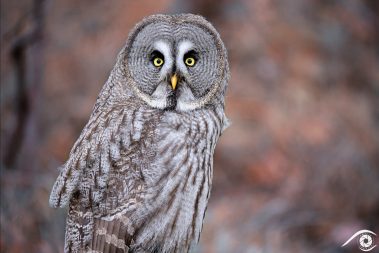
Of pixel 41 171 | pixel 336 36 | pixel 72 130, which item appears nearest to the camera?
pixel 41 171

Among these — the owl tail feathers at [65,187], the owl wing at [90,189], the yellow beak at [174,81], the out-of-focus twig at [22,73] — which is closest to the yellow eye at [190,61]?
the yellow beak at [174,81]

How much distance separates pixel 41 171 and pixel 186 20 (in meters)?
4.10

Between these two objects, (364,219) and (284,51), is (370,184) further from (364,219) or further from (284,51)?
(284,51)

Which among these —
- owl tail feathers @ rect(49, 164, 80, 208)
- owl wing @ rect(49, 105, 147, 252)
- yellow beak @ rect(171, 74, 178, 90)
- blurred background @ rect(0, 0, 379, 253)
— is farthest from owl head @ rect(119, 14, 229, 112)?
blurred background @ rect(0, 0, 379, 253)

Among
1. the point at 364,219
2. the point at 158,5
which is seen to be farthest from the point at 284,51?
the point at 364,219

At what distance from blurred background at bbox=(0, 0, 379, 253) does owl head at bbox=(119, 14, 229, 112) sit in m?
2.75

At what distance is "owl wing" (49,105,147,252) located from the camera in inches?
158

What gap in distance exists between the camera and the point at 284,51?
10008 mm

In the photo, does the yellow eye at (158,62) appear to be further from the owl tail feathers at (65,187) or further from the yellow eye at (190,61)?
the owl tail feathers at (65,187)

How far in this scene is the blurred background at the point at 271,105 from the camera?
8.16 metres

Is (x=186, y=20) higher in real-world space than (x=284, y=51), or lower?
lower

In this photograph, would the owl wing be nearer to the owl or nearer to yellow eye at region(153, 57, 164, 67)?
the owl

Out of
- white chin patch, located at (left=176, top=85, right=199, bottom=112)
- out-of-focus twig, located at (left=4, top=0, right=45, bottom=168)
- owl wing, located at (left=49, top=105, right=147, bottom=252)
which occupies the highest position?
out-of-focus twig, located at (left=4, top=0, right=45, bottom=168)

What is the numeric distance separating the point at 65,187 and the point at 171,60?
88cm
